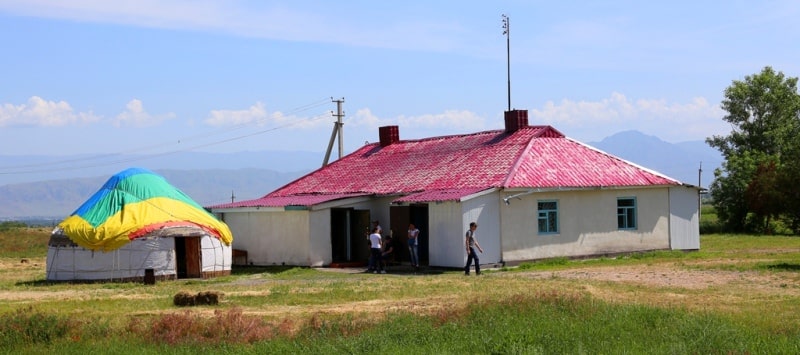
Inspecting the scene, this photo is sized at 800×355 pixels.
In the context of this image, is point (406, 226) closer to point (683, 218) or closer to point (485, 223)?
point (485, 223)

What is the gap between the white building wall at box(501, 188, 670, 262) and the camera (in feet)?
101

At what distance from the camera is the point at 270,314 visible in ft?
61.9

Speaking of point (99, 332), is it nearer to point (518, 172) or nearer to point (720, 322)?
point (720, 322)

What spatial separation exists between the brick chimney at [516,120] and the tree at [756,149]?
17.5 m

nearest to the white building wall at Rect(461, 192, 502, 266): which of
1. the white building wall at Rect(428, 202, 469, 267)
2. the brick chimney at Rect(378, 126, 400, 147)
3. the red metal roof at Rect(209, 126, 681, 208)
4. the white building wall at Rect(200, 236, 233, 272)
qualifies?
the white building wall at Rect(428, 202, 469, 267)

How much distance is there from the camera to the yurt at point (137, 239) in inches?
1146

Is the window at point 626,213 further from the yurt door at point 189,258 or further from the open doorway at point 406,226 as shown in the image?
the yurt door at point 189,258

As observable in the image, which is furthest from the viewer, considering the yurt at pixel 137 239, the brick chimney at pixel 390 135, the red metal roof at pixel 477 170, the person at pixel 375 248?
the brick chimney at pixel 390 135

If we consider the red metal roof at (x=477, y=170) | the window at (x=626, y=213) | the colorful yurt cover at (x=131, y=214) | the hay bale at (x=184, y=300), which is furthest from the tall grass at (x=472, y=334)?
the window at (x=626, y=213)

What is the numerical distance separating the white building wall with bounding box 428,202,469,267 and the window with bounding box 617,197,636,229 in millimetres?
6561

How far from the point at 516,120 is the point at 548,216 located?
5.76 metres

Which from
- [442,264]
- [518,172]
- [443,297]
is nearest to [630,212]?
[518,172]

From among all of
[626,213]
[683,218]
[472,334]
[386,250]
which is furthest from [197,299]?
[683,218]

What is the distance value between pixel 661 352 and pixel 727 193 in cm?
4360
